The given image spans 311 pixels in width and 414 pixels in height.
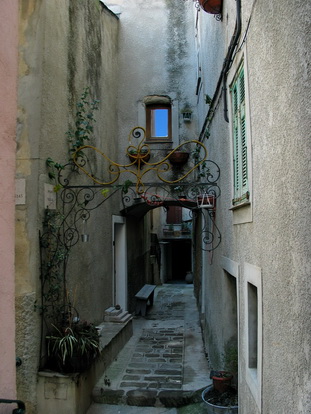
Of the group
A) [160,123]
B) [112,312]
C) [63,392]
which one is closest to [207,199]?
[63,392]

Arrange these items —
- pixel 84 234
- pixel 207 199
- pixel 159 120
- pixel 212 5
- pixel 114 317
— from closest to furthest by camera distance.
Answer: pixel 212 5, pixel 207 199, pixel 84 234, pixel 114 317, pixel 159 120

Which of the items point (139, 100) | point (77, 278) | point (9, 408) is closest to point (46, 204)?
point (77, 278)

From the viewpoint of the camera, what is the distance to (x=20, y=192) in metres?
5.00

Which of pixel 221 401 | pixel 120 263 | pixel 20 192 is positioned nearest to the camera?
pixel 221 401

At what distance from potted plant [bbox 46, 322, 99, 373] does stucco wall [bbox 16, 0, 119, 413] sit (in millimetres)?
238

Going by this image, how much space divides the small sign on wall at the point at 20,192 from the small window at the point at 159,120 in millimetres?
5435

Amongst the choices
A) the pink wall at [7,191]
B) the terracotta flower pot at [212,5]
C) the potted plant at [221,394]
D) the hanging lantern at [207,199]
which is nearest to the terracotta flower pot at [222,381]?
the potted plant at [221,394]

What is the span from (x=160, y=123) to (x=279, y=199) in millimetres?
8133

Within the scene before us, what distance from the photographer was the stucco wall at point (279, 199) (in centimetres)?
188

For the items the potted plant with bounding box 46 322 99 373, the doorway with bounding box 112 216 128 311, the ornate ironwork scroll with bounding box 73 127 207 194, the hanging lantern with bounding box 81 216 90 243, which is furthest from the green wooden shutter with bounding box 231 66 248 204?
the doorway with bounding box 112 216 128 311

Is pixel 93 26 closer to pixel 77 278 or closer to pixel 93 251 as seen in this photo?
pixel 93 251

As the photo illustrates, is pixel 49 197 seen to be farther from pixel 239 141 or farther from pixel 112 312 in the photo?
pixel 112 312

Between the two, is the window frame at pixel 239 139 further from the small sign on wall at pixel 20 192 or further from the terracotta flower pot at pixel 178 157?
the terracotta flower pot at pixel 178 157

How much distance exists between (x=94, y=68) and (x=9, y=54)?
5904 mm
